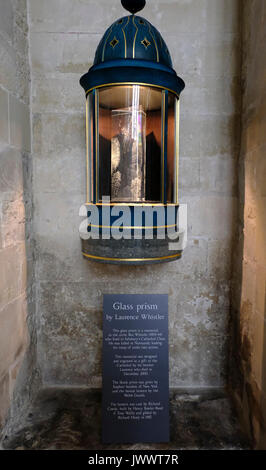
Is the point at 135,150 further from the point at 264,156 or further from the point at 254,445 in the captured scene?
the point at 254,445

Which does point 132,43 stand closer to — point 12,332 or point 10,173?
point 10,173

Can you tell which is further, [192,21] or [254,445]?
[192,21]

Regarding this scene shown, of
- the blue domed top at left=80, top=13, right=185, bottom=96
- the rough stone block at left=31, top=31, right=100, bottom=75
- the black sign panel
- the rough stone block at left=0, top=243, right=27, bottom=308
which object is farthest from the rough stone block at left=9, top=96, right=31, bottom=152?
the black sign panel

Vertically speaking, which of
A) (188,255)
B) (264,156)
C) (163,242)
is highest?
(264,156)

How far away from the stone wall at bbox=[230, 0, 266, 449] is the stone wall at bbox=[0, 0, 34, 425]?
5.32 feet

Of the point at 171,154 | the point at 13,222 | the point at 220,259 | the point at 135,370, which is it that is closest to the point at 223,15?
the point at 171,154

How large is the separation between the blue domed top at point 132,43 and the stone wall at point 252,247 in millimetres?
717

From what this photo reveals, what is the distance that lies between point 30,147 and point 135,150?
3.06ft

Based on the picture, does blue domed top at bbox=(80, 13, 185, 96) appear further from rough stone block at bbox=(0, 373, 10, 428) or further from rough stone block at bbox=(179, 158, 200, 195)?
rough stone block at bbox=(0, 373, 10, 428)

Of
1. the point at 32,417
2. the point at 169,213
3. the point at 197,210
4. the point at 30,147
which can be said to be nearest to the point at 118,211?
the point at 169,213

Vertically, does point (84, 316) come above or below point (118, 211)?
below

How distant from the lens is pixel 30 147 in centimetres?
247

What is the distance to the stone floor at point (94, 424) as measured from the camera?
2.06 metres

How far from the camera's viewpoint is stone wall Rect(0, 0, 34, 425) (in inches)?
80.2
